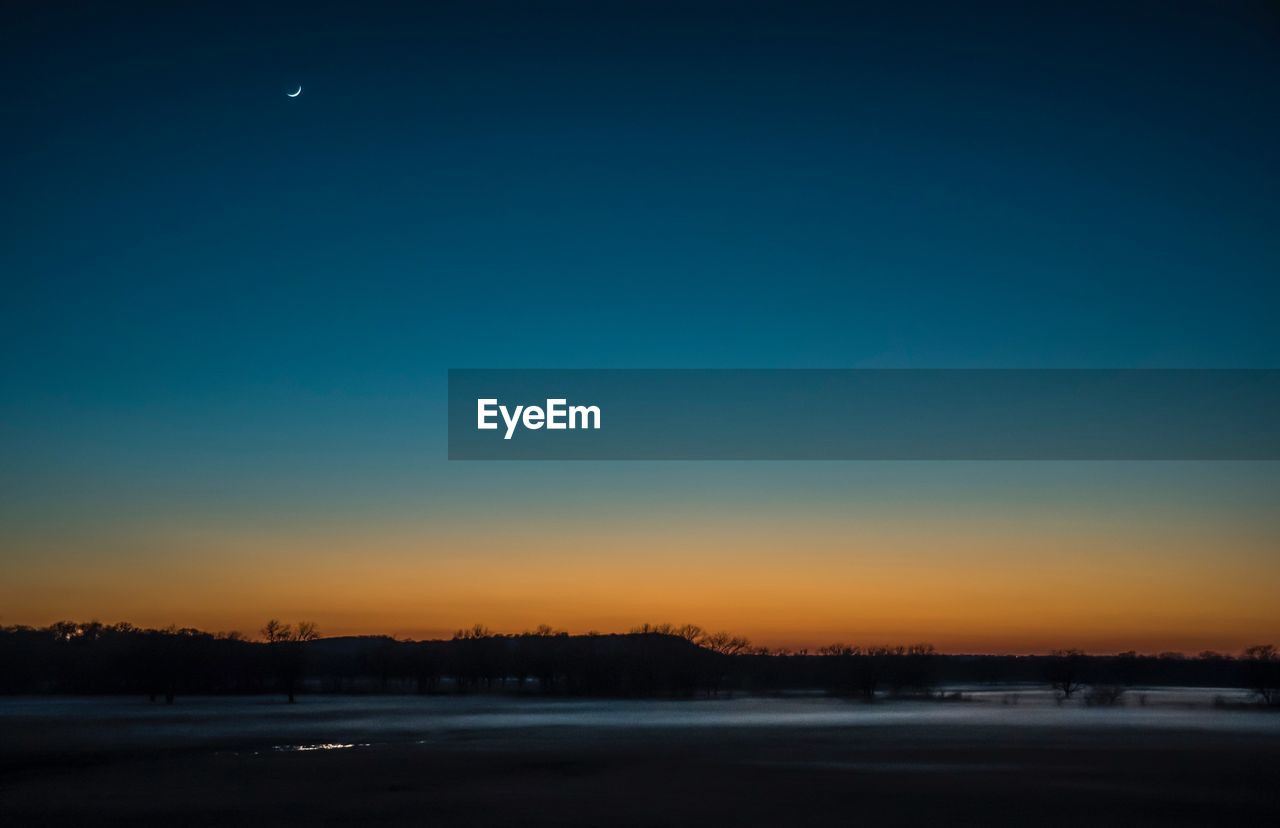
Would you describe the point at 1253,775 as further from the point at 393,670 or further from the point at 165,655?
the point at 393,670

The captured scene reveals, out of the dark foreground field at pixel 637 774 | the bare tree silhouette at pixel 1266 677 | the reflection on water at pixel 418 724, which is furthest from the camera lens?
the bare tree silhouette at pixel 1266 677

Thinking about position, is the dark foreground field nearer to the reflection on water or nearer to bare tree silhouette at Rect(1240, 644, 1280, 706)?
the reflection on water

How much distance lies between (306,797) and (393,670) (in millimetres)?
145992

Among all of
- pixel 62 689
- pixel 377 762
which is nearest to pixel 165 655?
pixel 62 689

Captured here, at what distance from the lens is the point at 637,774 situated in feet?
121

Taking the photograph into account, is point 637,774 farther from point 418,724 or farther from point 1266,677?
point 1266,677

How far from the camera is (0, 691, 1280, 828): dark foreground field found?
1095 inches

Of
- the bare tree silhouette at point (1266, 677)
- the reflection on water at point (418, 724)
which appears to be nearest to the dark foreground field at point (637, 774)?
the reflection on water at point (418, 724)

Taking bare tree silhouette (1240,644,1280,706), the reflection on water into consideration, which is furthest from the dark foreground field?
bare tree silhouette (1240,644,1280,706)

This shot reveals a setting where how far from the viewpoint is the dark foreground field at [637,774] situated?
2781 centimetres

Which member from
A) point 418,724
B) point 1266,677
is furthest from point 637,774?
point 1266,677

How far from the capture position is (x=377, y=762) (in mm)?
41188

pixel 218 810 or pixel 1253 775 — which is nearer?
pixel 218 810

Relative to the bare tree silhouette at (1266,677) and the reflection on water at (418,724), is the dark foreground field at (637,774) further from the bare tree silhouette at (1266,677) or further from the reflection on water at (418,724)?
the bare tree silhouette at (1266,677)
